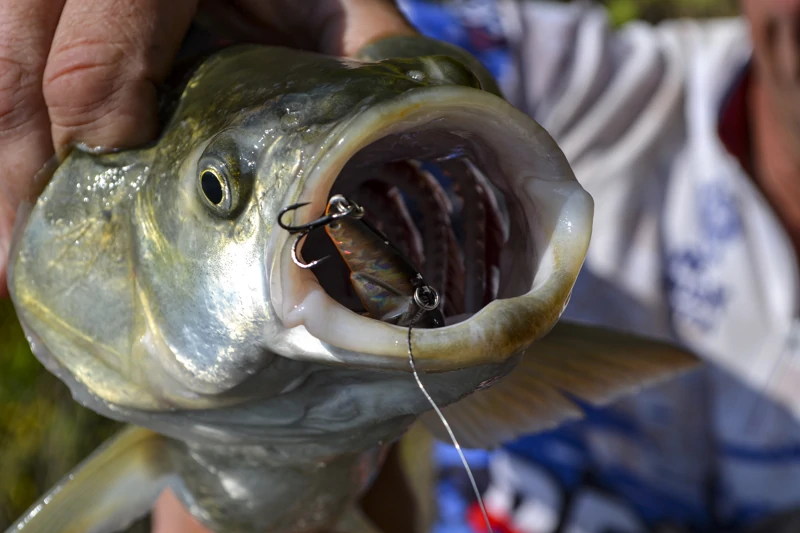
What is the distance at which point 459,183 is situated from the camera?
0.68 meters

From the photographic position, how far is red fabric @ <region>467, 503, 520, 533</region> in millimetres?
1769

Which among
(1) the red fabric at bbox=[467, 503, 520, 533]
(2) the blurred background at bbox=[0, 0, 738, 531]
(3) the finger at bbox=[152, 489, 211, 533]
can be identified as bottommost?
(2) the blurred background at bbox=[0, 0, 738, 531]

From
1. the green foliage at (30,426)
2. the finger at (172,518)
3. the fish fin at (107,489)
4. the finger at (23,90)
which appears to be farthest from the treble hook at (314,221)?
the green foliage at (30,426)

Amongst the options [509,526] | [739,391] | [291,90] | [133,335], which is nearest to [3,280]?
[133,335]

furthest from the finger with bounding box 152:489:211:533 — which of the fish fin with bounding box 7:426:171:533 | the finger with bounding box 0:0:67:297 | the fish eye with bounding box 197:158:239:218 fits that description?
the fish eye with bounding box 197:158:239:218

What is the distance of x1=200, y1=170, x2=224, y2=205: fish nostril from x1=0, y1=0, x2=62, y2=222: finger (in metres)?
0.26

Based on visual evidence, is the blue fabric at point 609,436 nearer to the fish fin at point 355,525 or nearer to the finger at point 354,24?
the fish fin at point 355,525

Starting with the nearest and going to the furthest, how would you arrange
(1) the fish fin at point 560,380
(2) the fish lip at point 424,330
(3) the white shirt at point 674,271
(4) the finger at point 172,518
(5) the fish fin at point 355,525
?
(2) the fish lip at point 424,330 → (1) the fish fin at point 560,380 → (5) the fish fin at point 355,525 → (4) the finger at point 172,518 → (3) the white shirt at point 674,271

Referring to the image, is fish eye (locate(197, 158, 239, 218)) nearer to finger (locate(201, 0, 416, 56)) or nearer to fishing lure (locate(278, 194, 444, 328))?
fishing lure (locate(278, 194, 444, 328))

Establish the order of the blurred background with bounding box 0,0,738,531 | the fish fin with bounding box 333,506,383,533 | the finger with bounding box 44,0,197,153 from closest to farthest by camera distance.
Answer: the finger with bounding box 44,0,197,153, the fish fin with bounding box 333,506,383,533, the blurred background with bounding box 0,0,738,531

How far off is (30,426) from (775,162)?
1.99 m

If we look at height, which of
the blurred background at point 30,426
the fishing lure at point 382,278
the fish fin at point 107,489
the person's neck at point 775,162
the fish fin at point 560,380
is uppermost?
the fishing lure at point 382,278

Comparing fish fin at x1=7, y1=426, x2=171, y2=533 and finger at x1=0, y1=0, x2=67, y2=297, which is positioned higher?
finger at x1=0, y1=0, x2=67, y2=297

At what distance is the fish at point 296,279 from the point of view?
0.55 meters
